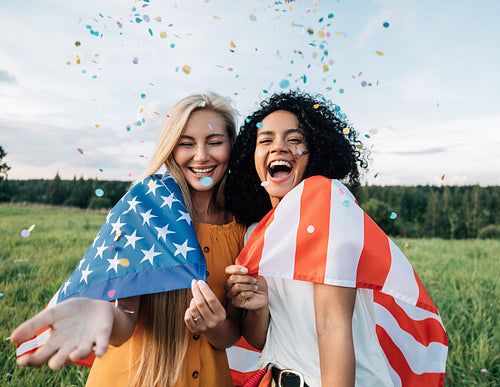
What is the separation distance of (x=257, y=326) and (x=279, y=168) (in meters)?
1.06

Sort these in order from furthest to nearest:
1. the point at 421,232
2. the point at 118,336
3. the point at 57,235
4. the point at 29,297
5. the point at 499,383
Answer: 1. the point at 421,232
2. the point at 57,235
3. the point at 29,297
4. the point at 499,383
5. the point at 118,336

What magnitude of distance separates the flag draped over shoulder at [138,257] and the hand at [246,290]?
24cm

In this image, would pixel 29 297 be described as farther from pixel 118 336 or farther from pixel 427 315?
pixel 427 315

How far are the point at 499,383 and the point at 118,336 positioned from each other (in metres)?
3.82

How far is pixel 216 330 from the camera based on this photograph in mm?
2133

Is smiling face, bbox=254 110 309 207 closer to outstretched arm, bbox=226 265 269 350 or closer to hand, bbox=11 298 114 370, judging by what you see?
outstretched arm, bbox=226 265 269 350

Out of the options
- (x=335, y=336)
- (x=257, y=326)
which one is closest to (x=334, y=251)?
(x=335, y=336)

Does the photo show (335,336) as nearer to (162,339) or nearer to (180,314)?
(180,314)

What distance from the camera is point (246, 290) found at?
2.01 metres

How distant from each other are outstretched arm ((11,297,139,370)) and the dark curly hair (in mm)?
1425

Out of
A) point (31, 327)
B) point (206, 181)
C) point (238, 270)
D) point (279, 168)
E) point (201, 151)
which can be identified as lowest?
point (31, 327)

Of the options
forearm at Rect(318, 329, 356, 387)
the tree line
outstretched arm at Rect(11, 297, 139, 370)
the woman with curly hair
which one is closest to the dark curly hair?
the woman with curly hair

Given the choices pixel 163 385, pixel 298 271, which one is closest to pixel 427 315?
pixel 298 271

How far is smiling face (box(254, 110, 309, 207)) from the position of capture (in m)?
2.39
